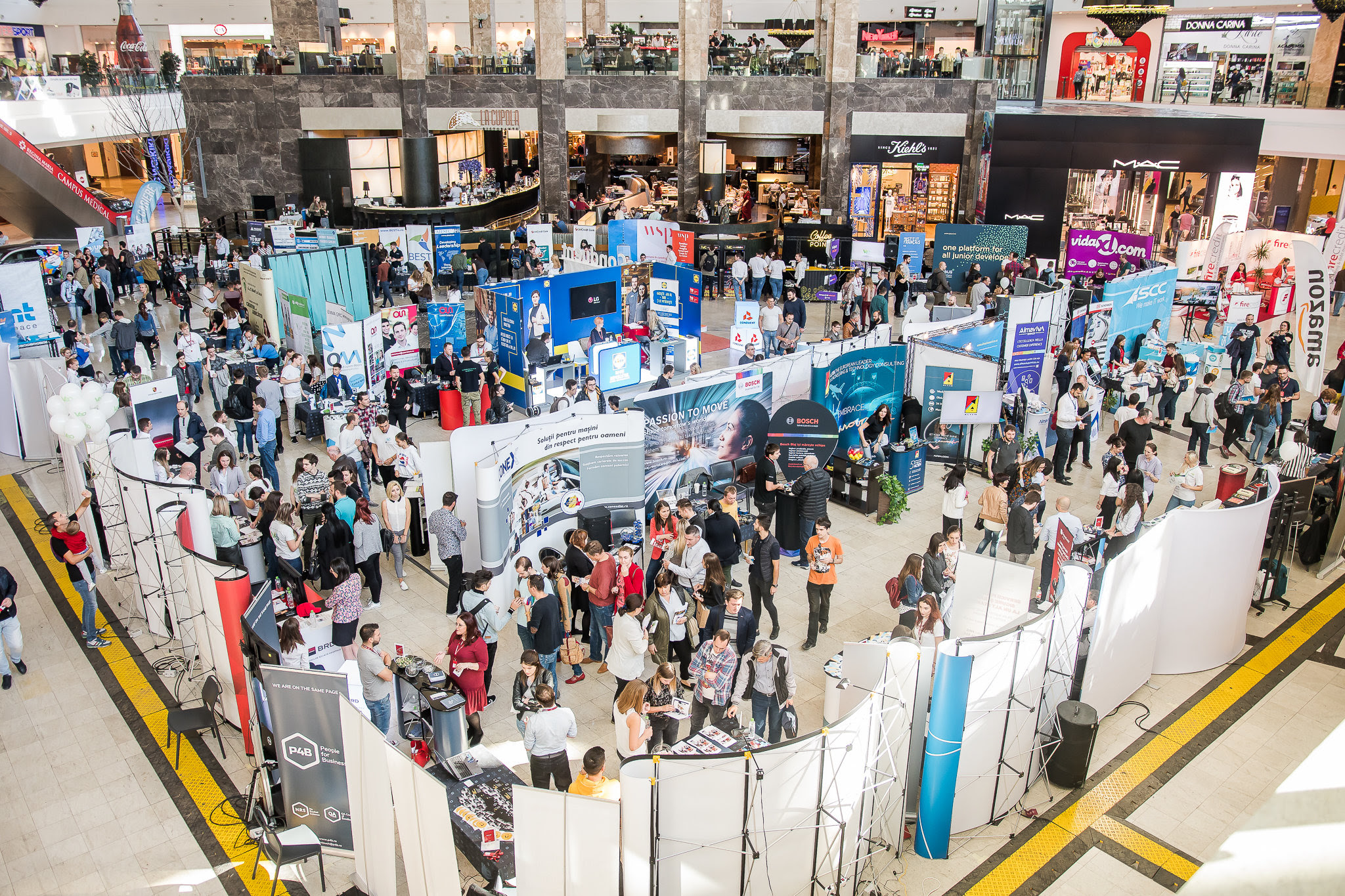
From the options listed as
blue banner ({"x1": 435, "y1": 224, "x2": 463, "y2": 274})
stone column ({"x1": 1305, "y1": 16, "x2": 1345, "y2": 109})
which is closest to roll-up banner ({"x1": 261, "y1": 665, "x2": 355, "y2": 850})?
blue banner ({"x1": 435, "y1": 224, "x2": 463, "y2": 274})

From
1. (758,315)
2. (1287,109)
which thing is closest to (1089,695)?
(758,315)

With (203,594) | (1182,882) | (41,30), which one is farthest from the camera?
(41,30)

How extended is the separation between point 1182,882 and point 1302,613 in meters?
4.92

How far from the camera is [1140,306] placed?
16.2m

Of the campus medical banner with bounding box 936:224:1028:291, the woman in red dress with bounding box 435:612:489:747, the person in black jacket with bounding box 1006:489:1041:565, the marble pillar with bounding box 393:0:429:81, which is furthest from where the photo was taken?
the marble pillar with bounding box 393:0:429:81

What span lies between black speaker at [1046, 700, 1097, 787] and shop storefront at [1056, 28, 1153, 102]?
108 feet

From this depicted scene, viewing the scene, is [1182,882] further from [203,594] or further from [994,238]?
[994,238]

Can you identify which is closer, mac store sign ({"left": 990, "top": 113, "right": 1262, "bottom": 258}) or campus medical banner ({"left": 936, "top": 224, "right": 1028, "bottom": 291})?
campus medical banner ({"left": 936, "top": 224, "right": 1028, "bottom": 291})

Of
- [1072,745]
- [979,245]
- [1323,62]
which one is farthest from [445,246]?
[1323,62]

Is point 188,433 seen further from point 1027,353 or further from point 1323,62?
point 1323,62

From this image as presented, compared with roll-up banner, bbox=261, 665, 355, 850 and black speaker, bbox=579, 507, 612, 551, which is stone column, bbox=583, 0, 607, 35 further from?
roll-up banner, bbox=261, 665, 355, 850

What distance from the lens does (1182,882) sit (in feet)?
20.9

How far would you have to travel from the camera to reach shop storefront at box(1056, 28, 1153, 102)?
113 feet

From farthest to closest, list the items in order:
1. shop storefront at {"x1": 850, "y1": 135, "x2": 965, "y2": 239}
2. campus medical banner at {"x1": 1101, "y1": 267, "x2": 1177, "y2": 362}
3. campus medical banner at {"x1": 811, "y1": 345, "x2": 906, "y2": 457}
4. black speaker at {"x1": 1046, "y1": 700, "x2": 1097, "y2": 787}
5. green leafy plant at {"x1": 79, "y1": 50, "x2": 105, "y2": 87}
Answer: shop storefront at {"x1": 850, "y1": 135, "x2": 965, "y2": 239} → green leafy plant at {"x1": 79, "y1": 50, "x2": 105, "y2": 87} → campus medical banner at {"x1": 1101, "y1": 267, "x2": 1177, "y2": 362} → campus medical banner at {"x1": 811, "y1": 345, "x2": 906, "y2": 457} → black speaker at {"x1": 1046, "y1": 700, "x2": 1097, "y2": 787}
